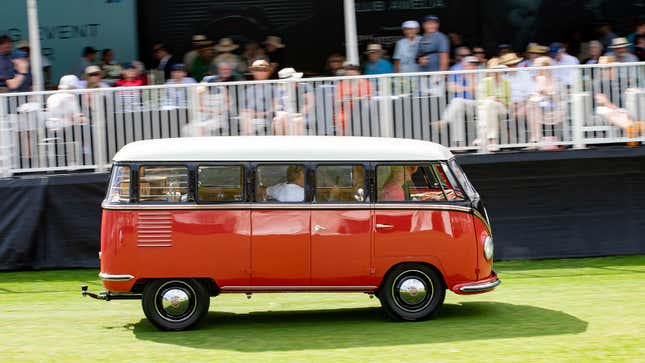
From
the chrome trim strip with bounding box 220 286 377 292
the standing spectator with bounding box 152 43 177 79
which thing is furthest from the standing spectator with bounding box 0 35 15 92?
the chrome trim strip with bounding box 220 286 377 292

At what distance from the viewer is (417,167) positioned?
442 inches

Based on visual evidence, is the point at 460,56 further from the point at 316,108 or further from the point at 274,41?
the point at 274,41

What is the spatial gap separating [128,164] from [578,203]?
21.6 feet

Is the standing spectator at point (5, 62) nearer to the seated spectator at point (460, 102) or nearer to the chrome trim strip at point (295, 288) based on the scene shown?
the seated spectator at point (460, 102)

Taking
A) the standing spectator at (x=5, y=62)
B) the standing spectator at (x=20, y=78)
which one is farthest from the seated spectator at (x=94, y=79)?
the standing spectator at (x=5, y=62)

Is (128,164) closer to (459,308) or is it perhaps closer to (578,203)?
(459,308)

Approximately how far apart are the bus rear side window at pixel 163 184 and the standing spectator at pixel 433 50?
5833 millimetres

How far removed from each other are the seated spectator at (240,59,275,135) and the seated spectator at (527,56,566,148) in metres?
3.33

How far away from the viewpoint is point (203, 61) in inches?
687

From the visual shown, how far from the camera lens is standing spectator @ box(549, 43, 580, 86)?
14.8 meters

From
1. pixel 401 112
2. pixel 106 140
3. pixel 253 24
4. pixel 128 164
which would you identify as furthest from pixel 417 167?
pixel 253 24

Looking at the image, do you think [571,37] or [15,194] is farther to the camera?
[571,37]

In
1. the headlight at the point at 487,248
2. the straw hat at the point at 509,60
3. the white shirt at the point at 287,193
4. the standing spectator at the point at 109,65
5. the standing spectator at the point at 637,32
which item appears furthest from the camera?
the standing spectator at the point at 637,32

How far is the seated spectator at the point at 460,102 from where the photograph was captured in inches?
583
